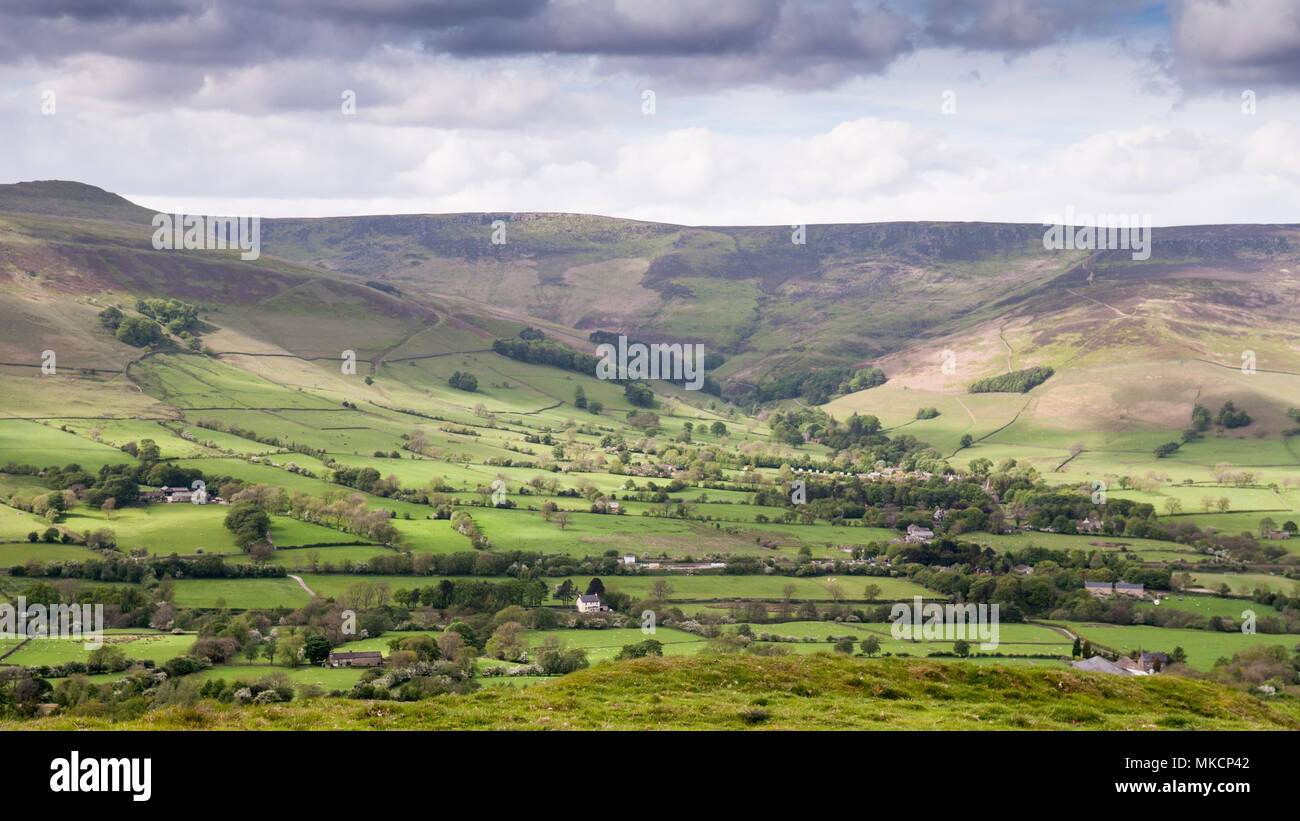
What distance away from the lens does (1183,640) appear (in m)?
73.9

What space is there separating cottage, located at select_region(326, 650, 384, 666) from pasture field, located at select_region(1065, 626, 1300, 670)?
49.7m

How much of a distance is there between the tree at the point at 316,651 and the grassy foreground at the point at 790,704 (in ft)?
100

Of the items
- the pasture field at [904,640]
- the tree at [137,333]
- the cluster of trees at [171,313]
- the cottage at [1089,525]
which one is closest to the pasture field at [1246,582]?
the cottage at [1089,525]

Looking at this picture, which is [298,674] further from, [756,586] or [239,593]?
[756,586]

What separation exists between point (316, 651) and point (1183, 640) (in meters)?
60.5

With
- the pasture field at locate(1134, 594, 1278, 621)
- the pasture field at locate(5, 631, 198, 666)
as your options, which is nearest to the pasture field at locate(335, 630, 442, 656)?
the pasture field at locate(5, 631, 198, 666)

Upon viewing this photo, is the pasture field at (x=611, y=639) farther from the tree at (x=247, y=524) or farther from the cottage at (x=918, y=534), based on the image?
the cottage at (x=918, y=534)

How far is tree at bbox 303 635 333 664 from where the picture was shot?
5947 cm

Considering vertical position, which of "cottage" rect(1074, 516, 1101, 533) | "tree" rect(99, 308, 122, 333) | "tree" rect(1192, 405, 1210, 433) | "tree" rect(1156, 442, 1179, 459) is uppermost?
"tree" rect(99, 308, 122, 333)

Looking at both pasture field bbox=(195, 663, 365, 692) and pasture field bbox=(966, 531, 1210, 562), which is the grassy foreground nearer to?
pasture field bbox=(195, 663, 365, 692)

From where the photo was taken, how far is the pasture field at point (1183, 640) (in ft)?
228

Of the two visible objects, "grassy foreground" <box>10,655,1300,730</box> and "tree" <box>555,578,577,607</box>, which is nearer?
"grassy foreground" <box>10,655,1300,730</box>
